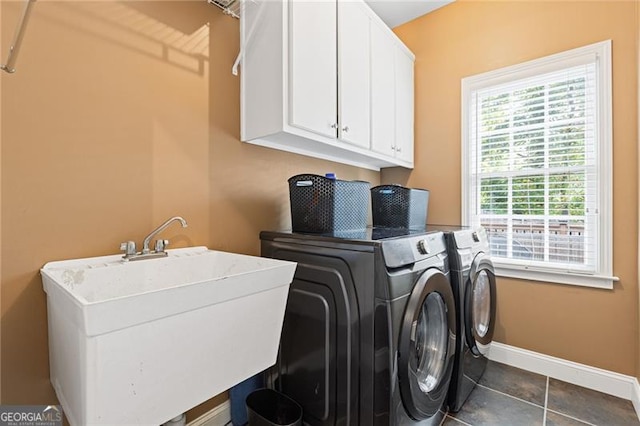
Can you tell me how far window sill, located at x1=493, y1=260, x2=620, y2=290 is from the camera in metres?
1.92

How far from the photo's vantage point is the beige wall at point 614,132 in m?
1.85

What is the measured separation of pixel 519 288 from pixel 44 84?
2.92 meters

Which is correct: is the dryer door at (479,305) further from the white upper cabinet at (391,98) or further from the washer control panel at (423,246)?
the white upper cabinet at (391,98)

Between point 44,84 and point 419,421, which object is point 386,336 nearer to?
point 419,421

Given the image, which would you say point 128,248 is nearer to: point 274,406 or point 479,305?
point 274,406

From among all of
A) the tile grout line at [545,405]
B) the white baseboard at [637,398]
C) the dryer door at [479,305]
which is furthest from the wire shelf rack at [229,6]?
the white baseboard at [637,398]

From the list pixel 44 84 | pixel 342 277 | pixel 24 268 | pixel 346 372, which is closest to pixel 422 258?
pixel 342 277

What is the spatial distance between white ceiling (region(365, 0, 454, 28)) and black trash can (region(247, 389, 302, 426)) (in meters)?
2.89

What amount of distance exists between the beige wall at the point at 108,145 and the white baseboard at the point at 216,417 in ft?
2.13

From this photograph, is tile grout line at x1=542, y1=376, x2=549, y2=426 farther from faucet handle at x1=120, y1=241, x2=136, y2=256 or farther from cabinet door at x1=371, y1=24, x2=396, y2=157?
faucet handle at x1=120, y1=241, x2=136, y2=256

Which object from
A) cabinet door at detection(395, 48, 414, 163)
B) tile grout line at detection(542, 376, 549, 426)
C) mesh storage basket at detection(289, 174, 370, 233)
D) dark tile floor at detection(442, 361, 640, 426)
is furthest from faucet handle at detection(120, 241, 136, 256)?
tile grout line at detection(542, 376, 549, 426)

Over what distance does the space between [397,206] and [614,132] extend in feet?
4.59

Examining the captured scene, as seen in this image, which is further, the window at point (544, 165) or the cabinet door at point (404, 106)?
the cabinet door at point (404, 106)

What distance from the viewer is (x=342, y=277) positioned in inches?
52.8
